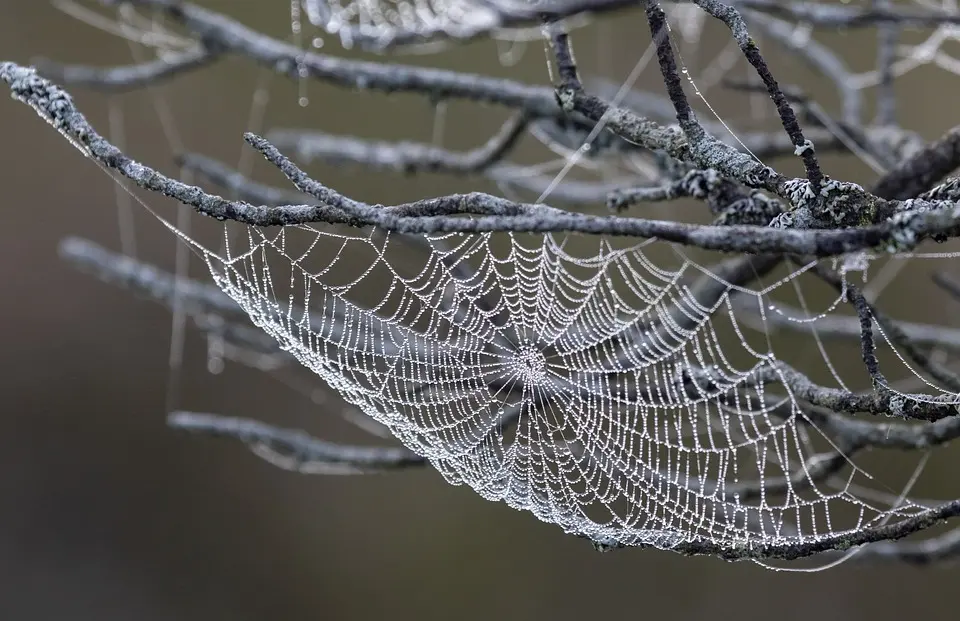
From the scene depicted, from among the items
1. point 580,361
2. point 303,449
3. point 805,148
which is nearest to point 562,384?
point 580,361

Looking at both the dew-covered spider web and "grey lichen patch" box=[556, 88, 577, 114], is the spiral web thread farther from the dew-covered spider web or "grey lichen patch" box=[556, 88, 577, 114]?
"grey lichen patch" box=[556, 88, 577, 114]

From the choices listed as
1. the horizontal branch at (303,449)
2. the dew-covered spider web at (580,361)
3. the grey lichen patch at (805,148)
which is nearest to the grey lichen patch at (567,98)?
the dew-covered spider web at (580,361)

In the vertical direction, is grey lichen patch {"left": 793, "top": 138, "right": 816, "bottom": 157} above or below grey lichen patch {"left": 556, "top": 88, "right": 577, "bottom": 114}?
below

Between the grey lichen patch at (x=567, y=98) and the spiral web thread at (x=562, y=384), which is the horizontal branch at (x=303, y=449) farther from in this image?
the grey lichen patch at (x=567, y=98)

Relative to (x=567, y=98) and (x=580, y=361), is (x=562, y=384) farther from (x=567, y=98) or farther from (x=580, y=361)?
(x=567, y=98)

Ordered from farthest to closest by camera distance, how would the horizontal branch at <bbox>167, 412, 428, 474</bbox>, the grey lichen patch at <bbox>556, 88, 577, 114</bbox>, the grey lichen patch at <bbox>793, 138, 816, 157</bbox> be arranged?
the horizontal branch at <bbox>167, 412, 428, 474</bbox>
the grey lichen patch at <bbox>556, 88, 577, 114</bbox>
the grey lichen patch at <bbox>793, 138, 816, 157</bbox>

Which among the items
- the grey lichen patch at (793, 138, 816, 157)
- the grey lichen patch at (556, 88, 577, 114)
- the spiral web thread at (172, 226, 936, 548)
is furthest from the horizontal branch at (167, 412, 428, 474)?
the grey lichen patch at (793, 138, 816, 157)

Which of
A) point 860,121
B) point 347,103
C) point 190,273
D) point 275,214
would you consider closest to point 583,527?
point 275,214

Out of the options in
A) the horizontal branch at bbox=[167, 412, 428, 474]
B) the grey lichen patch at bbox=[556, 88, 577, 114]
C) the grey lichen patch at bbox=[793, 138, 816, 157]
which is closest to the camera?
the grey lichen patch at bbox=[793, 138, 816, 157]

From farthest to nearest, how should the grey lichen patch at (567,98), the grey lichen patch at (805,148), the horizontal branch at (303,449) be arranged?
the horizontal branch at (303,449) < the grey lichen patch at (567,98) < the grey lichen patch at (805,148)

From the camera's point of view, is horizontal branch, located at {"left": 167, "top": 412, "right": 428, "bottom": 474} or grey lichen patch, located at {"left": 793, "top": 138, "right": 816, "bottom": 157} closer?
grey lichen patch, located at {"left": 793, "top": 138, "right": 816, "bottom": 157}

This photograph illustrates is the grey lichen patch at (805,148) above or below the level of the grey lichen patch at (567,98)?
below

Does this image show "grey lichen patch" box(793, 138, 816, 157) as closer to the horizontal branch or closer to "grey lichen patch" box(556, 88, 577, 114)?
"grey lichen patch" box(556, 88, 577, 114)
